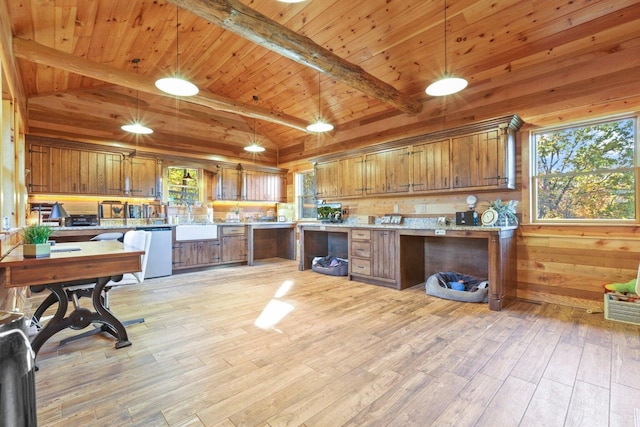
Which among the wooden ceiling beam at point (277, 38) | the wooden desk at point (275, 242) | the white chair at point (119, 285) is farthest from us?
the wooden desk at point (275, 242)

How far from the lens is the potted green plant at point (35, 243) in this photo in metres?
2.10

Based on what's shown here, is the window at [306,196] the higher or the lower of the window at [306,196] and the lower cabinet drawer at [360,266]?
the higher

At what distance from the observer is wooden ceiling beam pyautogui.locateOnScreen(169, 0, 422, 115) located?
2764mm

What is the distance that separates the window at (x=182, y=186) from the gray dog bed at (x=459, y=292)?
17.0 ft

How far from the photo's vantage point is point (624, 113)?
333 centimetres

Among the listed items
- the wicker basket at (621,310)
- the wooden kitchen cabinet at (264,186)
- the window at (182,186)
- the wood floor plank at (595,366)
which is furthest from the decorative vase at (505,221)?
the window at (182,186)

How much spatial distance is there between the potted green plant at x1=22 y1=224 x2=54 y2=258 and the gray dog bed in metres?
4.02

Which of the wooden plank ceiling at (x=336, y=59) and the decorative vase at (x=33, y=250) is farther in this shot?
the wooden plank ceiling at (x=336, y=59)

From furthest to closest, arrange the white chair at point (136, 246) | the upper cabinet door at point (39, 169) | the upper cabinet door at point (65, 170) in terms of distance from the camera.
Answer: the upper cabinet door at point (65, 170), the upper cabinet door at point (39, 169), the white chair at point (136, 246)


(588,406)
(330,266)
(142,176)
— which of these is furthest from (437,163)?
(142,176)

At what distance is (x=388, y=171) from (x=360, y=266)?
66.9 inches

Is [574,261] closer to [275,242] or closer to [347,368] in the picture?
[347,368]

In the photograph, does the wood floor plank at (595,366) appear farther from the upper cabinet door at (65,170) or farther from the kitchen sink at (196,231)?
the upper cabinet door at (65,170)

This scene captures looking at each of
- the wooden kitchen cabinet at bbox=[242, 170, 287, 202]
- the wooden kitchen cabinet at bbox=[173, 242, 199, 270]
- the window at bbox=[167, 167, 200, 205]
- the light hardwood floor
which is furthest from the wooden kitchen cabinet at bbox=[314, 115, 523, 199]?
the window at bbox=[167, 167, 200, 205]
